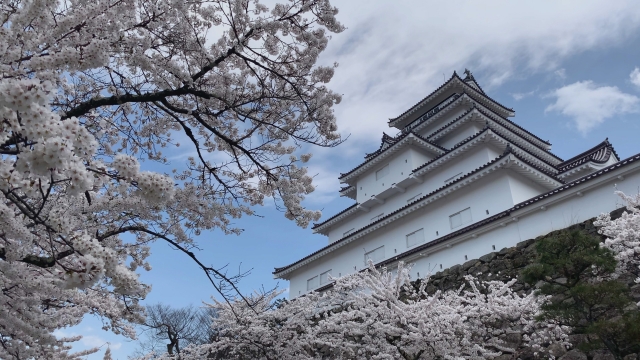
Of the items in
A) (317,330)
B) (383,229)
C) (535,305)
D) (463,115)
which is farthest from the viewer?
(463,115)

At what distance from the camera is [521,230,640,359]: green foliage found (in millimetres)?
4527

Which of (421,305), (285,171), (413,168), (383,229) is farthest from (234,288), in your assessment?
(413,168)

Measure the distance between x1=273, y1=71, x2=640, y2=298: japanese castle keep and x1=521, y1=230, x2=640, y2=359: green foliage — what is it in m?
4.70

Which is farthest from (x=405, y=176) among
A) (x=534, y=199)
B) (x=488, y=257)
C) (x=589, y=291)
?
(x=589, y=291)

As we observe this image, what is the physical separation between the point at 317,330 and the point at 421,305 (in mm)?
2359

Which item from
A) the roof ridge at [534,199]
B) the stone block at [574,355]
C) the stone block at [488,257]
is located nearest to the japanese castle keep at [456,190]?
the roof ridge at [534,199]

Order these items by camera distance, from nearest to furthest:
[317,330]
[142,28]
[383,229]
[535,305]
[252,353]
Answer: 1. [142,28]
2. [535,305]
3. [317,330]
4. [252,353]
5. [383,229]

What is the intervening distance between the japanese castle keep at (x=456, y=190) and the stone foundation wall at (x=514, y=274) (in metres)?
1.06

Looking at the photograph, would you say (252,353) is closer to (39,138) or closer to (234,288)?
(234,288)

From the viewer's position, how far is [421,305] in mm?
6504

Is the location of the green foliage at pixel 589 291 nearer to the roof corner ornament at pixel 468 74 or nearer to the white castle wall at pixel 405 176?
the white castle wall at pixel 405 176

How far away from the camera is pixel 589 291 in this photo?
4.76 m

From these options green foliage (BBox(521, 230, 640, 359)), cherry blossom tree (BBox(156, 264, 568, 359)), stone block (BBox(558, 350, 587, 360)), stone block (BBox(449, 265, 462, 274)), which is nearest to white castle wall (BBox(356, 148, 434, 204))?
stone block (BBox(449, 265, 462, 274))

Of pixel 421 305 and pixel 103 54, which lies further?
pixel 421 305
